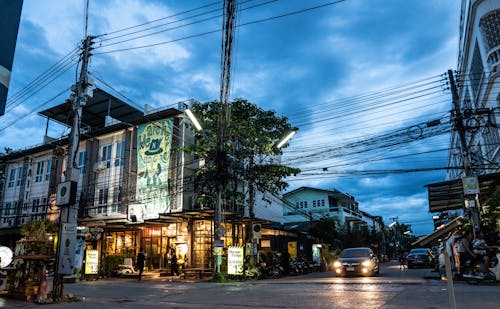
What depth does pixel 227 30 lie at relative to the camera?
13602 mm

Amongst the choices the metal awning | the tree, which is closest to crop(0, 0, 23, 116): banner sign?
the metal awning

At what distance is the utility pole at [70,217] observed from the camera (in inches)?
449

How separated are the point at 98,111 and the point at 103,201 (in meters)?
9.14

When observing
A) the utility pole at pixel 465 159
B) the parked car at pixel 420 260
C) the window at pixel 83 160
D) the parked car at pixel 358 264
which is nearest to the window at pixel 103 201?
the window at pixel 83 160

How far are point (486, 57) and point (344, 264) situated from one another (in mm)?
18413

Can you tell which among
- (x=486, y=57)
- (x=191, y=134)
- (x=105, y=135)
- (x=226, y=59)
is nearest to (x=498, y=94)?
(x=486, y=57)

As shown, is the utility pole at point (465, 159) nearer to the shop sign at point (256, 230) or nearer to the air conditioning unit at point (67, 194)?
the shop sign at point (256, 230)

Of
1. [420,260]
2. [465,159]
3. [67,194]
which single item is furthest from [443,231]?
[420,260]

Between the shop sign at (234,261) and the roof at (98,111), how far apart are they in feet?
58.9

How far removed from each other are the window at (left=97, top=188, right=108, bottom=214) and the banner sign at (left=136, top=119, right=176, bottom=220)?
3658 millimetres

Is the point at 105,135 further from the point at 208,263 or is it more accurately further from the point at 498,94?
the point at 498,94

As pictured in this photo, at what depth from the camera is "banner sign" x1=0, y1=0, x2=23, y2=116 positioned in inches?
150

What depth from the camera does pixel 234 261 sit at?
19.4 metres

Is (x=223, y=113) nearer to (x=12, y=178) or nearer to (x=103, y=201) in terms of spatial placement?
(x=103, y=201)
